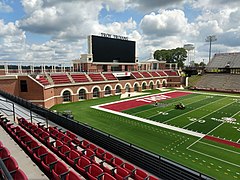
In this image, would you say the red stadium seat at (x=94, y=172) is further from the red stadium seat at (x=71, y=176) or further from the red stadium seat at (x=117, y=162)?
the red stadium seat at (x=117, y=162)

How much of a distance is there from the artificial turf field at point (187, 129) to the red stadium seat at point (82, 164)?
8491mm

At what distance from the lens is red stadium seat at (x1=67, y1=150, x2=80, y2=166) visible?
8.44 metres

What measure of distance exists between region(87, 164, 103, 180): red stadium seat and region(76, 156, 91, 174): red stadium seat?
270 mm

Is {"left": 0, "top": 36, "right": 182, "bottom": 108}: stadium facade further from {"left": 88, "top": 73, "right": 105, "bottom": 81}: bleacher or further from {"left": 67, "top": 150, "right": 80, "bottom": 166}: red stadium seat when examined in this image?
{"left": 67, "top": 150, "right": 80, "bottom": 166}: red stadium seat

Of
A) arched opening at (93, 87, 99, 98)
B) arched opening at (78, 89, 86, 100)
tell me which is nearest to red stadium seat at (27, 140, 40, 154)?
arched opening at (78, 89, 86, 100)

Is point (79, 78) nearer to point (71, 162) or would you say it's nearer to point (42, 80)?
point (42, 80)

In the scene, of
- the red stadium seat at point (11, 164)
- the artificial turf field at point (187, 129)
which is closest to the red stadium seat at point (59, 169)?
the red stadium seat at point (11, 164)

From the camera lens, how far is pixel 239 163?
534 inches

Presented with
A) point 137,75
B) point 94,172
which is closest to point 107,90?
point 137,75

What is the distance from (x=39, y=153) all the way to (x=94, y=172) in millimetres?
2953

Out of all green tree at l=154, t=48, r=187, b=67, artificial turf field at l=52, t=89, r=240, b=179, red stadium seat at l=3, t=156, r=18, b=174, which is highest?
green tree at l=154, t=48, r=187, b=67

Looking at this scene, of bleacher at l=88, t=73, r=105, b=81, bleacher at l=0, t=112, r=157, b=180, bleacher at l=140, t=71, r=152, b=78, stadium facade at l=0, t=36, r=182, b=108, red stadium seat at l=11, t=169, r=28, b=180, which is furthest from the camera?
bleacher at l=140, t=71, r=152, b=78

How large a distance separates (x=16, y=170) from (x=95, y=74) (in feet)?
123

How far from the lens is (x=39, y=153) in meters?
8.64
